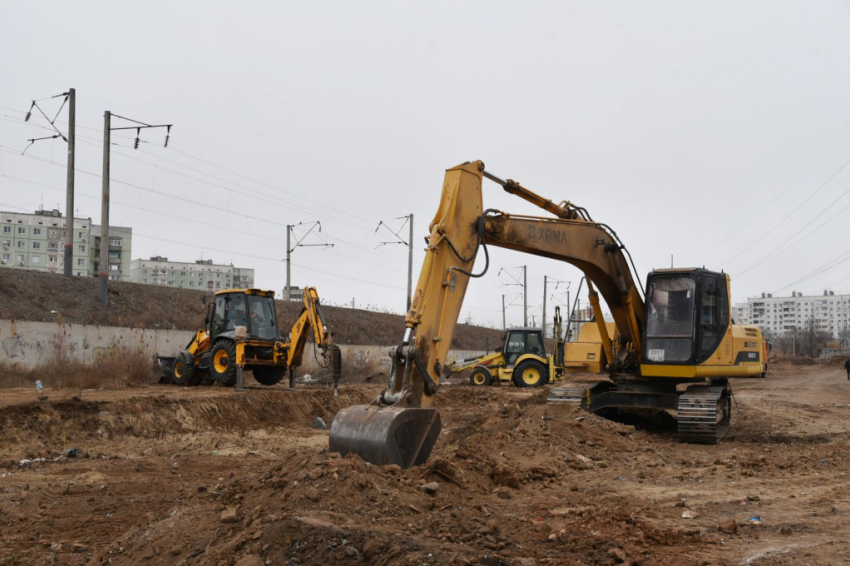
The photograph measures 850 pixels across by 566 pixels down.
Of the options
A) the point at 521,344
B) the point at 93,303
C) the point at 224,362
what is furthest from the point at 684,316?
the point at 93,303

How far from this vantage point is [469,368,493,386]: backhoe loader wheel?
2361cm

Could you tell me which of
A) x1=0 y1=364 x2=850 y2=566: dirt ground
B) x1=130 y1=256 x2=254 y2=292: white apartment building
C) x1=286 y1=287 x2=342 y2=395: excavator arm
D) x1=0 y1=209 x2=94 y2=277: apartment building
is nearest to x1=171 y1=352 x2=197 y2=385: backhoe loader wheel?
x1=286 y1=287 x2=342 y2=395: excavator arm

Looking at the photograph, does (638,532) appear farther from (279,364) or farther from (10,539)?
(279,364)

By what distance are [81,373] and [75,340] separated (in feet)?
11.7

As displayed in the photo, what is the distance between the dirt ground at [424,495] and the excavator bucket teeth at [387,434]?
0.21 m

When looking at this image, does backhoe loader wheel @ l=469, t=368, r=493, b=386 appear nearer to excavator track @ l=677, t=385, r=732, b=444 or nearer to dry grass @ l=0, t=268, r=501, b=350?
dry grass @ l=0, t=268, r=501, b=350

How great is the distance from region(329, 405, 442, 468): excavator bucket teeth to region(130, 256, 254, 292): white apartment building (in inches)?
Answer: 3966

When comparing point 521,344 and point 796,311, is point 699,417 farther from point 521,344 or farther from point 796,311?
point 796,311

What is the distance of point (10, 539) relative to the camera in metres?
6.03

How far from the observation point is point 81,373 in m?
18.7

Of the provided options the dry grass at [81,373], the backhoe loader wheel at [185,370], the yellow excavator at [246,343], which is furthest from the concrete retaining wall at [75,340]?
the backhoe loader wheel at [185,370]

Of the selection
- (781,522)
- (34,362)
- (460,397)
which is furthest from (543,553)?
(34,362)

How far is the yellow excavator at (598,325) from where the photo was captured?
273 inches

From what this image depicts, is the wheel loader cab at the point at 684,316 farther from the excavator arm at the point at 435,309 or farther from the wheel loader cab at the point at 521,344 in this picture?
the wheel loader cab at the point at 521,344
